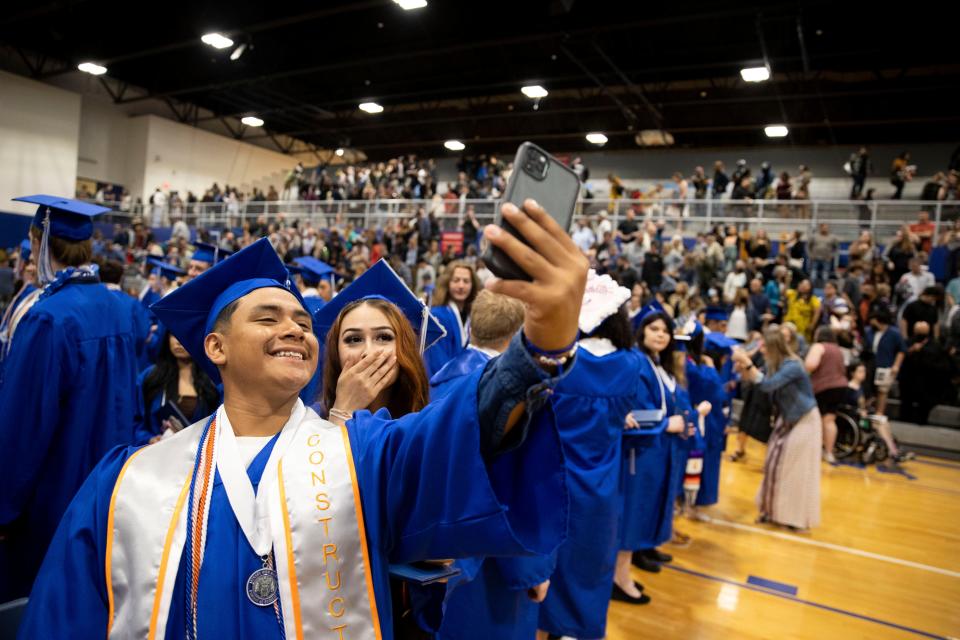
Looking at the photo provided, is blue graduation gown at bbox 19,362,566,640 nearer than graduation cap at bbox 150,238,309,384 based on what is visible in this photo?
Yes

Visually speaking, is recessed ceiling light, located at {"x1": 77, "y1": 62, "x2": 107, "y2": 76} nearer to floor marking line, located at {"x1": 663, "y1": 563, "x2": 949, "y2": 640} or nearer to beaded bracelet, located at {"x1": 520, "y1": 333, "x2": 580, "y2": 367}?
floor marking line, located at {"x1": 663, "y1": 563, "x2": 949, "y2": 640}

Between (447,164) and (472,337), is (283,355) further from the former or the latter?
(447,164)

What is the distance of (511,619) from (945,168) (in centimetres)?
2139

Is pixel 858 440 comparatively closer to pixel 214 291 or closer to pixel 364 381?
pixel 364 381

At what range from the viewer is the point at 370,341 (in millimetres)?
2076

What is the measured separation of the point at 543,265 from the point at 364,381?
111cm

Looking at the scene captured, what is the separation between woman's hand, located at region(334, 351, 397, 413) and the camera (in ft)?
6.01

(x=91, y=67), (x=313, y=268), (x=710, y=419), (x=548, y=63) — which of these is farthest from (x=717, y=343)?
(x=91, y=67)

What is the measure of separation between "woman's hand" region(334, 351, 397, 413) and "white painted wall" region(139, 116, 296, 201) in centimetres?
2541

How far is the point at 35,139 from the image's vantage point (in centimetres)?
2148

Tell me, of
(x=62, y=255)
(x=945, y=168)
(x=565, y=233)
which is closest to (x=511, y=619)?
(x=565, y=233)

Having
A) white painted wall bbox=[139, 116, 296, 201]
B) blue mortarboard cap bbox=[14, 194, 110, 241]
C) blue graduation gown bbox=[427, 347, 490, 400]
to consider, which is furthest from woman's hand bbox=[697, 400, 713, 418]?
white painted wall bbox=[139, 116, 296, 201]

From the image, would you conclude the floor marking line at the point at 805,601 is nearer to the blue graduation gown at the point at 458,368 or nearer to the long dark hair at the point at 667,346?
the long dark hair at the point at 667,346

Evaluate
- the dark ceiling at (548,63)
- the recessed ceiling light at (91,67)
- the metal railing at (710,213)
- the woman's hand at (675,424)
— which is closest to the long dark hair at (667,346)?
the woman's hand at (675,424)
